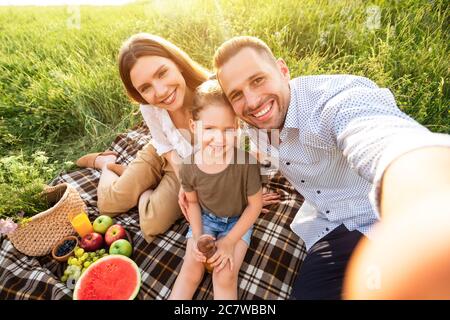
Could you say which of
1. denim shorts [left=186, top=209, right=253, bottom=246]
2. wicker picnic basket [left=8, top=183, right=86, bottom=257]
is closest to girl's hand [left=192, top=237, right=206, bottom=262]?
denim shorts [left=186, top=209, right=253, bottom=246]

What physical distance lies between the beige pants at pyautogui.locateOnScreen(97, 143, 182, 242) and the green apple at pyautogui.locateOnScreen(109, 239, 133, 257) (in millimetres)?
164

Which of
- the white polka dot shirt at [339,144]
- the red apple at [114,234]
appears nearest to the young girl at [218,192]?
the white polka dot shirt at [339,144]

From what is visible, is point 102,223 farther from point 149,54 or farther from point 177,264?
point 149,54

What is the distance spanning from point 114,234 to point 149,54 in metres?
1.49

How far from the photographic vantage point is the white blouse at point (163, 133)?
2721 millimetres

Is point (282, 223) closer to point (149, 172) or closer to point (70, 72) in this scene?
point (149, 172)

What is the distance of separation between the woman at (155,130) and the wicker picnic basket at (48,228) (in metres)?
0.35

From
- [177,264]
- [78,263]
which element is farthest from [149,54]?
[78,263]

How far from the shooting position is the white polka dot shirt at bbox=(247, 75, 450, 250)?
1.06 meters

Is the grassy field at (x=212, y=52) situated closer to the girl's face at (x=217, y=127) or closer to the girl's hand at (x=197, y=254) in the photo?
the girl's face at (x=217, y=127)

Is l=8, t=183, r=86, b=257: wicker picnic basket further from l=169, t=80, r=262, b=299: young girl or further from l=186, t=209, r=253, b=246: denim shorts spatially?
l=186, t=209, r=253, b=246: denim shorts

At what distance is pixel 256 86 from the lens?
174 cm
